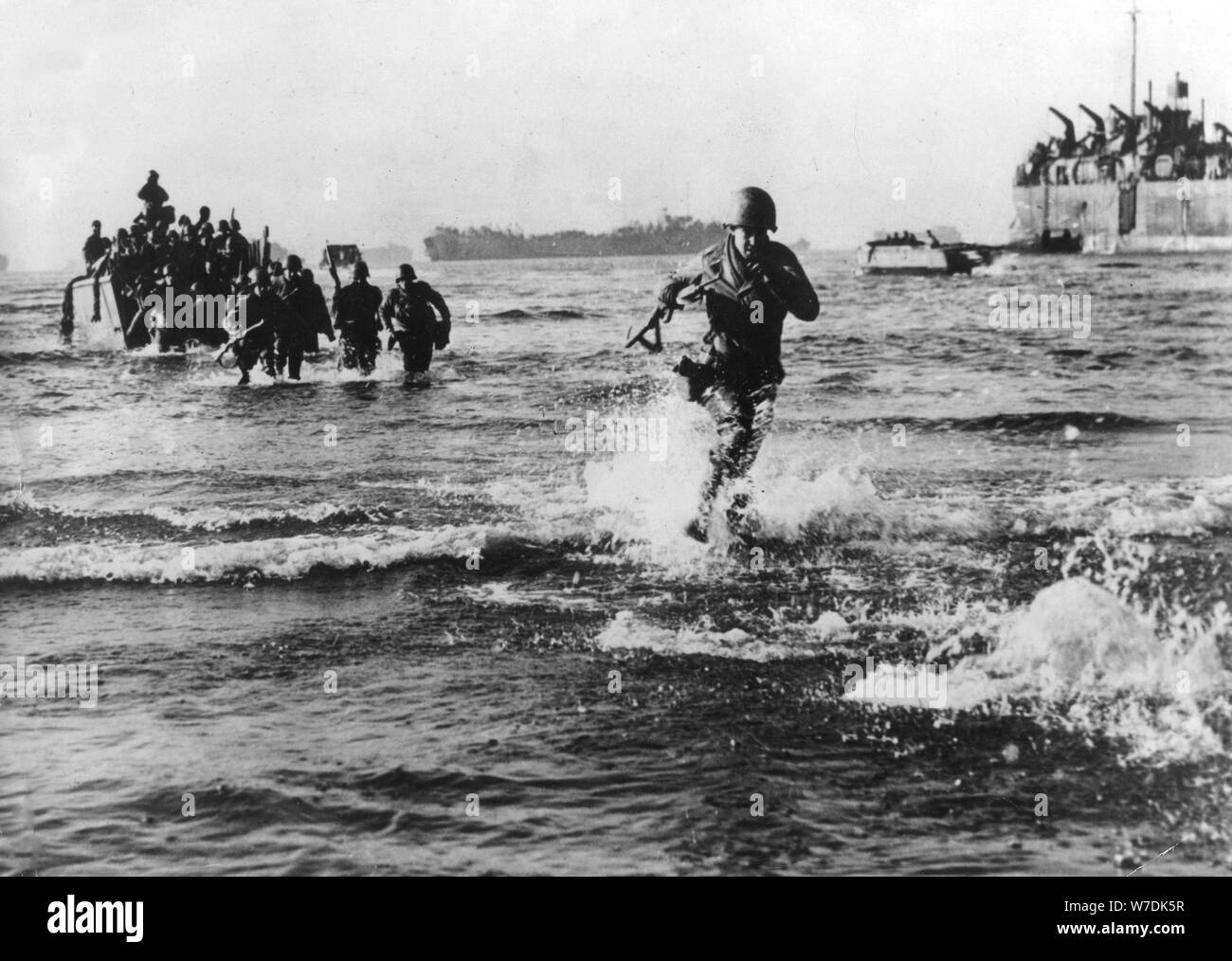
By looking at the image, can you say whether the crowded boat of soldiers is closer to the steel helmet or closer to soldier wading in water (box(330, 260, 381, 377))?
soldier wading in water (box(330, 260, 381, 377))

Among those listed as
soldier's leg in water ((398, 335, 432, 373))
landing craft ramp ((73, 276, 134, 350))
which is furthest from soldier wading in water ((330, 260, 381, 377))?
landing craft ramp ((73, 276, 134, 350))

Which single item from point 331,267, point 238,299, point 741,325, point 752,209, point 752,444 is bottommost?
point 752,444

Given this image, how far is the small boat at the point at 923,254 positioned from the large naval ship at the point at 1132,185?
1.36 feet

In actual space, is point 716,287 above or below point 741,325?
above

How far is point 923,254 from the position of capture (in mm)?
7723

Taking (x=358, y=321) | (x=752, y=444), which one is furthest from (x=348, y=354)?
(x=752, y=444)

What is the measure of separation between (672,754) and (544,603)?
1.54m

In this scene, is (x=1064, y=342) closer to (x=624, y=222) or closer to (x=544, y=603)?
(x=624, y=222)

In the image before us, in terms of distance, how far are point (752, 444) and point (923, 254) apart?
8.18 ft

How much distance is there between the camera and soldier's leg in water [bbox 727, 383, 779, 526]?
5.99 meters

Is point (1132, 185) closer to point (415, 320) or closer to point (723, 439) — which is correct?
point (723, 439)

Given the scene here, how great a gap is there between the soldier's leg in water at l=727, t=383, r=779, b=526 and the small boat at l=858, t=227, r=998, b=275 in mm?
1234

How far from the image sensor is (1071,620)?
15.9ft

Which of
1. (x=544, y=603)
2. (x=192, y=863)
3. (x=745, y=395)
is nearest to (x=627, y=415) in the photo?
(x=745, y=395)
